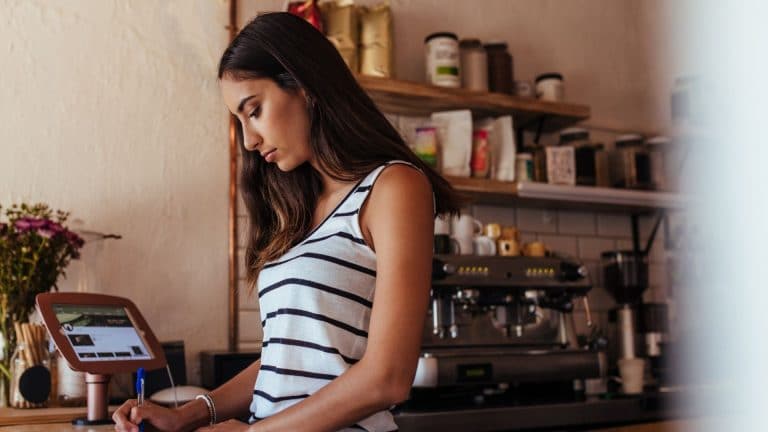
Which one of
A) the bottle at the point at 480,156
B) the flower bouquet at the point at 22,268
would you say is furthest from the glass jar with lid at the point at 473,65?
the flower bouquet at the point at 22,268

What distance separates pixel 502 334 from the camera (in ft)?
8.41

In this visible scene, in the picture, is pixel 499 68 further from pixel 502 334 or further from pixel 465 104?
Answer: pixel 502 334

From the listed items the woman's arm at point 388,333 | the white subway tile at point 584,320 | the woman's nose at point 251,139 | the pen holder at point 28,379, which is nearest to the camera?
the woman's arm at point 388,333

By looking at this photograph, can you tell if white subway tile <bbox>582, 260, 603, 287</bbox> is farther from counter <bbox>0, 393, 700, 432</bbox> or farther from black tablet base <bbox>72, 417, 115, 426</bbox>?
black tablet base <bbox>72, 417, 115, 426</bbox>

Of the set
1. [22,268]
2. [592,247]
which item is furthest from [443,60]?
[22,268]

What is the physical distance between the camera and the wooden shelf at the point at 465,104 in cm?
259

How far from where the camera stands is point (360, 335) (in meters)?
1.17

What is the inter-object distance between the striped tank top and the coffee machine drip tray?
1.05 meters

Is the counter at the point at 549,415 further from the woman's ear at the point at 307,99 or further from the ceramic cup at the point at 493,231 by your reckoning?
the woman's ear at the point at 307,99

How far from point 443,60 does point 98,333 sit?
1552 millimetres

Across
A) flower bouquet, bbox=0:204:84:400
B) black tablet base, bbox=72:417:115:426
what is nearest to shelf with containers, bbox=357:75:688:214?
flower bouquet, bbox=0:204:84:400

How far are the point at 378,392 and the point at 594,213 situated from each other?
228cm

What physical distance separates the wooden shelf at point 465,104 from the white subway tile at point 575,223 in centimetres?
34

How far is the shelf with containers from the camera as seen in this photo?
8.64 ft
